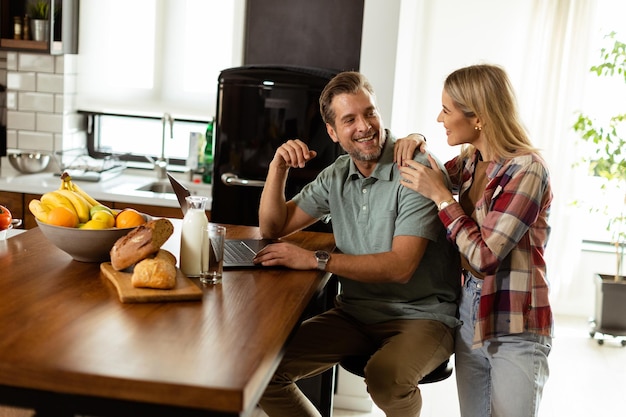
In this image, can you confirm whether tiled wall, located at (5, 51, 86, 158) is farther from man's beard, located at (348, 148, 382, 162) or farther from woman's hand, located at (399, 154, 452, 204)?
woman's hand, located at (399, 154, 452, 204)

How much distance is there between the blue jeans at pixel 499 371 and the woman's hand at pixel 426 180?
11.3 inches

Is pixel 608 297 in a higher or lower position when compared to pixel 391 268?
lower

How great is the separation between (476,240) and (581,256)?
11.5 feet

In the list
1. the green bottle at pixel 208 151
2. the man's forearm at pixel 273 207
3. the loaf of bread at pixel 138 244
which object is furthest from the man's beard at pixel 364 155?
the green bottle at pixel 208 151

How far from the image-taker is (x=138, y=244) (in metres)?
2.12

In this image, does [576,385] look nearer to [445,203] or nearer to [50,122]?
[445,203]

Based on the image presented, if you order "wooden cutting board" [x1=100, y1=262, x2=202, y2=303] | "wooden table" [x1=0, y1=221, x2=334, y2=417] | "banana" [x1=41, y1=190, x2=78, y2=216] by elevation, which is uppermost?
"banana" [x1=41, y1=190, x2=78, y2=216]

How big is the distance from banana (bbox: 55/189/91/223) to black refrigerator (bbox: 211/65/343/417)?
1554mm

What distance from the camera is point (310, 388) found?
3459 millimetres

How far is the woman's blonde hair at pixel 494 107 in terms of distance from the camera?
2.40m

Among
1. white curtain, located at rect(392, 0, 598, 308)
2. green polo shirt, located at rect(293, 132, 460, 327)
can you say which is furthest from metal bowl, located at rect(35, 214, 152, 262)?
white curtain, located at rect(392, 0, 598, 308)

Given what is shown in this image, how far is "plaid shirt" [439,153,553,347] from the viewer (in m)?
2.27

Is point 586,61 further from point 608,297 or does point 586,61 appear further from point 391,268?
point 391,268

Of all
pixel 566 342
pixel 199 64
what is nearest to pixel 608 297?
pixel 566 342
